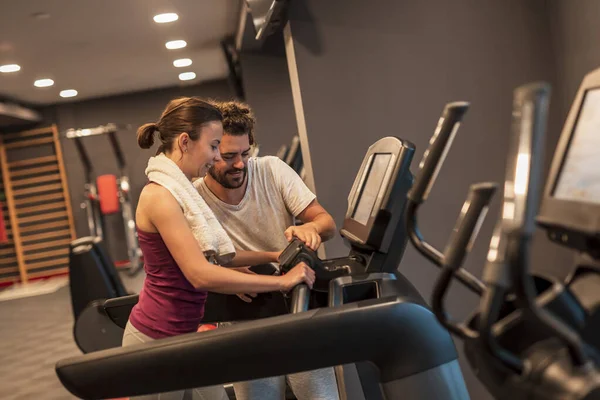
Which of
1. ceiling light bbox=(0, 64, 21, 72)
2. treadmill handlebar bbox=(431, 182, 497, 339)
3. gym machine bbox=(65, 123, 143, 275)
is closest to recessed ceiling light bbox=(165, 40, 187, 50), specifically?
ceiling light bbox=(0, 64, 21, 72)

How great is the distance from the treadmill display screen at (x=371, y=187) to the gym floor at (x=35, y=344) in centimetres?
318

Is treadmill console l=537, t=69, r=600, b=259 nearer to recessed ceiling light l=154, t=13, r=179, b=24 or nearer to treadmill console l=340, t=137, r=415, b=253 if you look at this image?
treadmill console l=340, t=137, r=415, b=253

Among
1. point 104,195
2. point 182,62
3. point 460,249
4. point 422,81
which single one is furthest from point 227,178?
point 104,195

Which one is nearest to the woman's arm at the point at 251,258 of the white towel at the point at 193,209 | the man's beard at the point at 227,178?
the man's beard at the point at 227,178

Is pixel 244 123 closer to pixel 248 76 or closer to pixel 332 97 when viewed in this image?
pixel 332 97

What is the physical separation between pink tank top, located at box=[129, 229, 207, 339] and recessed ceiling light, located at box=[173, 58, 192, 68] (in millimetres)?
7735

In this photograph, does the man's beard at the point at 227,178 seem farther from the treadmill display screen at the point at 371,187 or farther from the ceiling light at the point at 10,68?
the ceiling light at the point at 10,68

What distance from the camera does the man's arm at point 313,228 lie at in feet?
7.04

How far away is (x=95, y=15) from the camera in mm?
6215

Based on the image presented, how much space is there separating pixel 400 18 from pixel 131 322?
202 cm

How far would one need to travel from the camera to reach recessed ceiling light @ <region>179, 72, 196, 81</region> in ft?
35.2

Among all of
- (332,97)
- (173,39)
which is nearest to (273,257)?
(332,97)

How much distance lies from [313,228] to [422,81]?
4.58ft

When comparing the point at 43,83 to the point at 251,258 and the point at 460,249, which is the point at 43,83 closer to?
the point at 251,258
